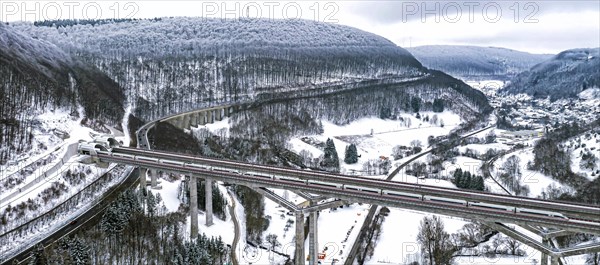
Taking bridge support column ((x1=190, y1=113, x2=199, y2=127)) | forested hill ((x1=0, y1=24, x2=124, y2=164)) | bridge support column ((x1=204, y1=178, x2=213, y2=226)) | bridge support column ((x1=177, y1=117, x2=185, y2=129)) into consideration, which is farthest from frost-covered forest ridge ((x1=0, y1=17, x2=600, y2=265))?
bridge support column ((x1=177, y1=117, x2=185, y2=129))

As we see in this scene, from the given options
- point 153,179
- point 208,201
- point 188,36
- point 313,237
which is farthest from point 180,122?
point 188,36

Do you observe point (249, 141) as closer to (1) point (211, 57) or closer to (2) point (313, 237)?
(2) point (313, 237)

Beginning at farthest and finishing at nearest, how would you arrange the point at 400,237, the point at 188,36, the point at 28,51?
1. the point at 188,36
2. the point at 28,51
3. the point at 400,237

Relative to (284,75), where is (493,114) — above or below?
below

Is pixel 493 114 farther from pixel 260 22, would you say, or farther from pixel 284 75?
pixel 260 22

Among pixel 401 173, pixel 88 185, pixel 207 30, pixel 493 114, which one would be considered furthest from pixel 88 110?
pixel 493 114

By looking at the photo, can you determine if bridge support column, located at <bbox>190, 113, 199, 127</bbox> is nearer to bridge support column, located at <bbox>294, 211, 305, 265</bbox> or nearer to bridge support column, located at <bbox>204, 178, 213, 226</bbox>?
bridge support column, located at <bbox>204, 178, 213, 226</bbox>
